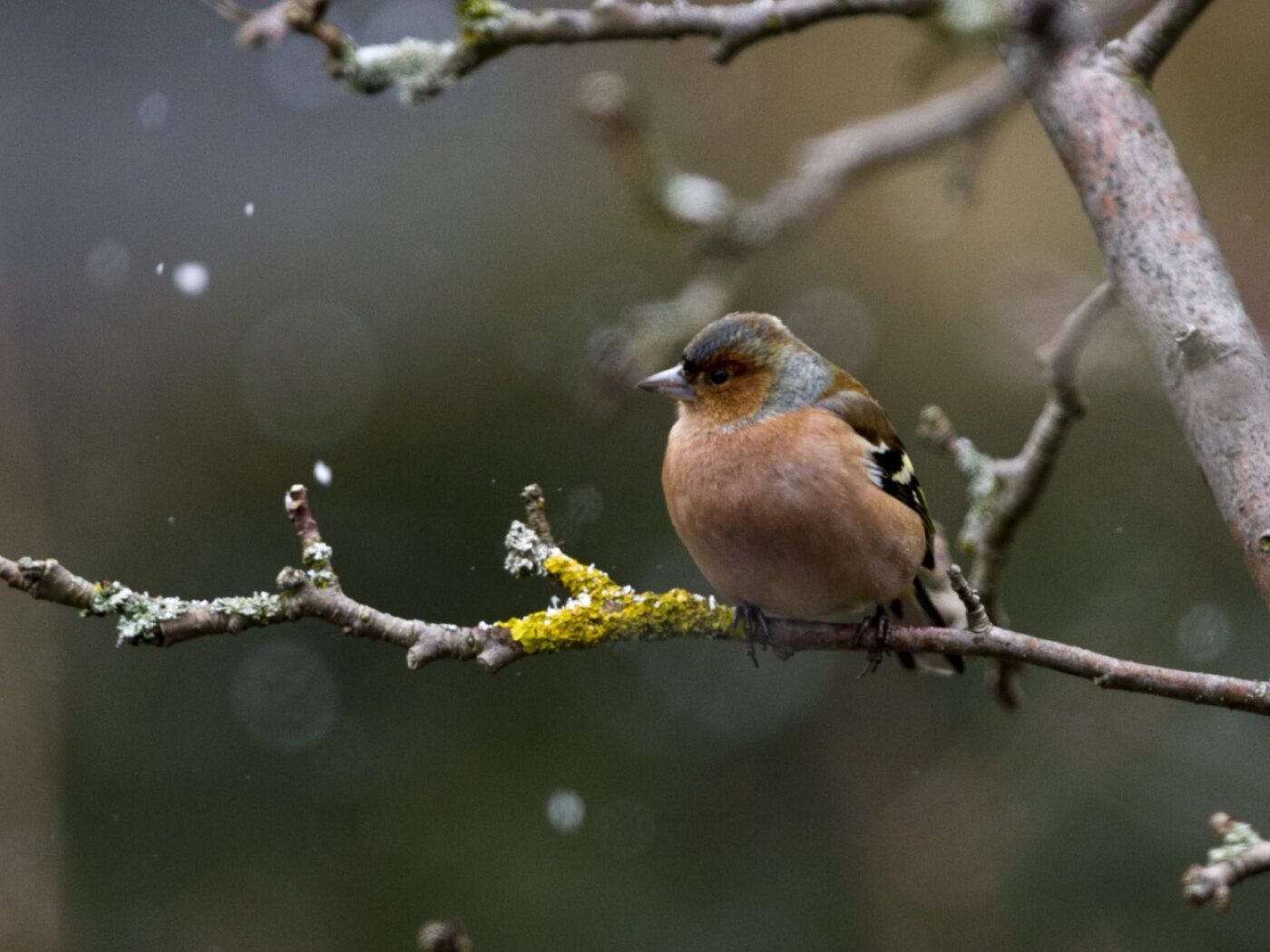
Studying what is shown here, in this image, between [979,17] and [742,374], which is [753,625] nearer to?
[742,374]

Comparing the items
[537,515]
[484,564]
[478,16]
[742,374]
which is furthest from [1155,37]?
[484,564]

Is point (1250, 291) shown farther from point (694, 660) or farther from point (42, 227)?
point (42, 227)

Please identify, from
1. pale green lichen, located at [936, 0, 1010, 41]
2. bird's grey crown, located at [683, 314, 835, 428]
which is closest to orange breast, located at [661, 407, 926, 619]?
bird's grey crown, located at [683, 314, 835, 428]

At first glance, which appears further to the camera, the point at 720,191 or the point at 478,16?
the point at 720,191

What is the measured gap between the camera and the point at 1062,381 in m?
3.45

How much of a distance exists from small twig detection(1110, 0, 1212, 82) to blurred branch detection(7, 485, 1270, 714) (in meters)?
1.37

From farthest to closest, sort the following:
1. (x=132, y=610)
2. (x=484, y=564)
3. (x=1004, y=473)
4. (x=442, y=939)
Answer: (x=484, y=564) → (x=1004, y=473) → (x=132, y=610) → (x=442, y=939)

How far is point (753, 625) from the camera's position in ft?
10.3

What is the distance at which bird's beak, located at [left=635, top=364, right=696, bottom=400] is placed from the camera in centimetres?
379

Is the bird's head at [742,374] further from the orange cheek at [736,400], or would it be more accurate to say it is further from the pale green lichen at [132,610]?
the pale green lichen at [132,610]

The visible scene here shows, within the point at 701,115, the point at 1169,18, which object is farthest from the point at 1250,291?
the point at 701,115

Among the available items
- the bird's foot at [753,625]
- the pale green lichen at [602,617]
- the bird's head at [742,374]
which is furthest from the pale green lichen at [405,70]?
the bird's foot at [753,625]

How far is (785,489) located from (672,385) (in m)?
0.60

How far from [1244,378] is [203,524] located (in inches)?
172
